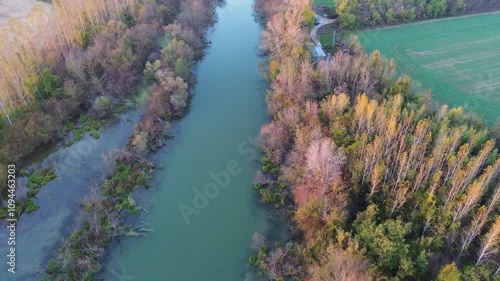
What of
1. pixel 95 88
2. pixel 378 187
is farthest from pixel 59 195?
pixel 378 187

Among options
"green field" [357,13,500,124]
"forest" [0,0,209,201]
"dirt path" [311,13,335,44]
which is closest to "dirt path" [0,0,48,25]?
"forest" [0,0,209,201]

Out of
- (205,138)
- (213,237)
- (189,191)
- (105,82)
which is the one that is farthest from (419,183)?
(105,82)

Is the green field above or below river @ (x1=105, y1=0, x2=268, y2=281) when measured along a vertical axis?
above

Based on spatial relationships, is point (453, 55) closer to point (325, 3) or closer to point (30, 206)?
point (325, 3)

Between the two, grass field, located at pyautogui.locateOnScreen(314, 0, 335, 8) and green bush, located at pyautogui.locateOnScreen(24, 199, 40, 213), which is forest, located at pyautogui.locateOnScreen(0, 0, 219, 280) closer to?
green bush, located at pyautogui.locateOnScreen(24, 199, 40, 213)

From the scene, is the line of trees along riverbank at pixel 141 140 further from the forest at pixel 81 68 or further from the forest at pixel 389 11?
the forest at pixel 389 11
